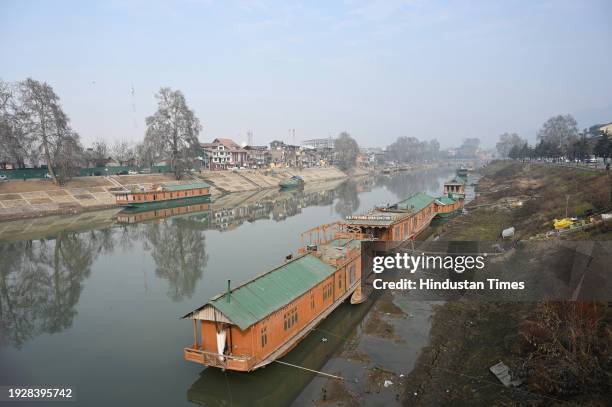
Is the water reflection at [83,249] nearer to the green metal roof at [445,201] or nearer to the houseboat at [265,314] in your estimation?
the houseboat at [265,314]

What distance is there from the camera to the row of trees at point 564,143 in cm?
6688

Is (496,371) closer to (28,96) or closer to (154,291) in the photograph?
(154,291)

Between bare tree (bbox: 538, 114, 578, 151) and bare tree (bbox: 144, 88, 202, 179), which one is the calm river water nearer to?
bare tree (bbox: 144, 88, 202, 179)

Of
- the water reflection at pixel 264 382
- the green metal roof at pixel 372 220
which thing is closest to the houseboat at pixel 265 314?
the water reflection at pixel 264 382

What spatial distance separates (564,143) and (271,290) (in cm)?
11450

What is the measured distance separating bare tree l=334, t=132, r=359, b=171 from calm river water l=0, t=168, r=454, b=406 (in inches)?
3689

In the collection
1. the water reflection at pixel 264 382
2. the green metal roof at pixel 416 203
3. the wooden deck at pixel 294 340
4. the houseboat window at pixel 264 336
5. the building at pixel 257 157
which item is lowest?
the water reflection at pixel 264 382

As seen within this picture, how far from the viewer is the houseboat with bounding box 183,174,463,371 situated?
511 inches

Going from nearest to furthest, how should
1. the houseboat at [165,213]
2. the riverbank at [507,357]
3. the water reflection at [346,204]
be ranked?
the riverbank at [507,357], the houseboat at [165,213], the water reflection at [346,204]

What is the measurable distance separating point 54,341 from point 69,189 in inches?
1809

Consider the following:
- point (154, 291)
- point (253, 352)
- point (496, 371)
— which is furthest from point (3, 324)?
point (496, 371)

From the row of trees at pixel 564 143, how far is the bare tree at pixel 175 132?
214ft

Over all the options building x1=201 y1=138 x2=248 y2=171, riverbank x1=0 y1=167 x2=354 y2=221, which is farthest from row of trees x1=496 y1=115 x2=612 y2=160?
building x1=201 y1=138 x2=248 y2=171

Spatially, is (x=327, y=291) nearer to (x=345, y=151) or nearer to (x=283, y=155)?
(x=283, y=155)
